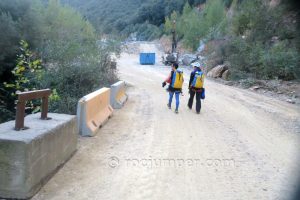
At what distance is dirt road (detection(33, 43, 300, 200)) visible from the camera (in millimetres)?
5484

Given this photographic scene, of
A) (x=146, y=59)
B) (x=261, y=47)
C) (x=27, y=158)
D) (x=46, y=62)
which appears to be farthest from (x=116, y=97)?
(x=146, y=59)

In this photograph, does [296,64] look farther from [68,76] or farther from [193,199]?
[193,199]

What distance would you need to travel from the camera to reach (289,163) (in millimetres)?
7086

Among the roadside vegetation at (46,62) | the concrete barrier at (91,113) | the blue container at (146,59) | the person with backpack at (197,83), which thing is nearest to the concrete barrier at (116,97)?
the roadside vegetation at (46,62)

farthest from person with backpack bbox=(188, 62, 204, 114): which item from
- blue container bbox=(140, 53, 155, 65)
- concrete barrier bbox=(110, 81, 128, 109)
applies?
blue container bbox=(140, 53, 155, 65)

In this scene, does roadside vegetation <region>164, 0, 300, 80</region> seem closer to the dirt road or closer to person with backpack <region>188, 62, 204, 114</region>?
person with backpack <region>188, 62, 204, 114</region>

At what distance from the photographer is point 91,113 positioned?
347 inches

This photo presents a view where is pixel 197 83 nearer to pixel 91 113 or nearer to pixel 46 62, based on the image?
pixel 91 113

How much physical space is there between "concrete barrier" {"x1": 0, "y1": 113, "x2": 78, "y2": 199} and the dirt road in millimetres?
206

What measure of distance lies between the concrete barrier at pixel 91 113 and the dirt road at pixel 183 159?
238 mm

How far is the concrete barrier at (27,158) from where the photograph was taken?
4.90 metres

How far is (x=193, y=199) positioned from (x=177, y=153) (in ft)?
7.17

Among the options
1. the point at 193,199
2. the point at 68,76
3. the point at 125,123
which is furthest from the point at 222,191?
the point at 68,76

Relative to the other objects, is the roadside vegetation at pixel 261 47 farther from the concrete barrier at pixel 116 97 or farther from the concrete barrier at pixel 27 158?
the concrete barrier at pixel 27 158
